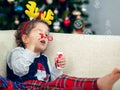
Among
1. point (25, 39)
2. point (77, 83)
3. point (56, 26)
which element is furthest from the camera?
point (56, 26)

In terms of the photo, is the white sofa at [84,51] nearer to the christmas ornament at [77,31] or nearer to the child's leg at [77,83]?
the child's leg at [77,83]

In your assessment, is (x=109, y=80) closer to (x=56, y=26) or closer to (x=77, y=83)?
(x=77, y=83)

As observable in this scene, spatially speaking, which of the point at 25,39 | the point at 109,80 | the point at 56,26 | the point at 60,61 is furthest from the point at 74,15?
the point at 109,80

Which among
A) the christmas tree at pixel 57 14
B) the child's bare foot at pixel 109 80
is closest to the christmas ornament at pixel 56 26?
the christmas tree at pixel 57 14

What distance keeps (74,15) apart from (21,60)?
4.75ft

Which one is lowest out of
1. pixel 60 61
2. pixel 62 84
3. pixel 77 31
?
pixel 62 84

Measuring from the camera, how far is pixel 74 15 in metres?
3.10

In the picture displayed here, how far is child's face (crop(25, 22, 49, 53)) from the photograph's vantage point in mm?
1883

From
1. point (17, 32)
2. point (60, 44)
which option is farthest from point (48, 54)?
point (17, 32)

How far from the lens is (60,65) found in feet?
6.01

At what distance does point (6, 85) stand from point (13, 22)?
4.40ft

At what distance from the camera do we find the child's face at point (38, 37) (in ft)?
6.18

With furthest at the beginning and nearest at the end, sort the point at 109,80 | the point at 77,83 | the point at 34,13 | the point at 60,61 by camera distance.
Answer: the point at 34,13, the point at 60,61, the point at 77,83, the point at 109,80

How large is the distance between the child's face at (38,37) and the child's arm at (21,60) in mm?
86
